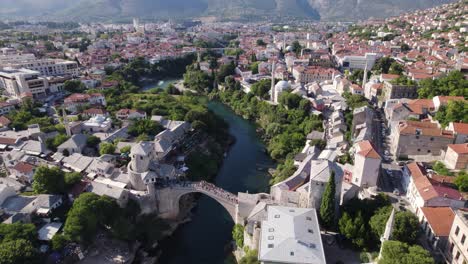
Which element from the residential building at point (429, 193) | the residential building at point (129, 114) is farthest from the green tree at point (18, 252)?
the residential building at point (429, 193)

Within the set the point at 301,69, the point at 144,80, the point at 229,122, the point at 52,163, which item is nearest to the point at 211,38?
the point at 144,80

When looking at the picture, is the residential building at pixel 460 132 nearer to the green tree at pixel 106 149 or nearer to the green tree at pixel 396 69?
the green tree at pixel 396 69

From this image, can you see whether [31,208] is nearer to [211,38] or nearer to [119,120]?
[119,120]

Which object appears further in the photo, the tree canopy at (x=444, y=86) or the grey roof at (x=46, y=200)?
the tree canopy at (x=444, y=86)

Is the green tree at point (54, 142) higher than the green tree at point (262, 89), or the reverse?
the green tree at point (54, 142)

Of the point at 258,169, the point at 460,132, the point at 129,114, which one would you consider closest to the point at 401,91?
the point at 460,132

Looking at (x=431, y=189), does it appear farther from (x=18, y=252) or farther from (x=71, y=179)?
(x=71, y=179)
